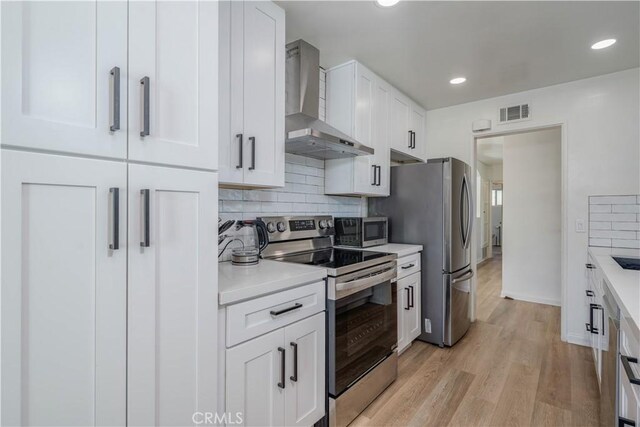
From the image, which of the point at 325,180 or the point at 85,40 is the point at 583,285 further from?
the point at 85,40

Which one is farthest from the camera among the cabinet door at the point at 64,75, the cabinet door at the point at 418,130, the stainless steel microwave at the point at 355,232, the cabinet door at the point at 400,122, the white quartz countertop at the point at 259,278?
the cabinet door at the point at 418,130

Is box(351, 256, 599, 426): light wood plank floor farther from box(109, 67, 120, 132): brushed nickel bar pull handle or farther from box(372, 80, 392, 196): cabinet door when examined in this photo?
box(109, 67, 120, 132): brushed nickel bar pull handle

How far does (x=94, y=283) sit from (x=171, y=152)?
45 centimetres

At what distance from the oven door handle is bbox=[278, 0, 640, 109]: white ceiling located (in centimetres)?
163

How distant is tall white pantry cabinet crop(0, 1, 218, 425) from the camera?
0.71 m

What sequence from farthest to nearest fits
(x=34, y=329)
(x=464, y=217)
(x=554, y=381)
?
1. (x=464, y=217)
2. (x=554, y=381)
3. (x=34, y=329)

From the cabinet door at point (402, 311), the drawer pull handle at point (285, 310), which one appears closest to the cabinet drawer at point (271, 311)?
the drawer pull handle at point (285, 310)

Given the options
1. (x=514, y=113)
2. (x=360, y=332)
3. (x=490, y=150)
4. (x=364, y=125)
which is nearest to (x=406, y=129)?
(x=364, y=125)

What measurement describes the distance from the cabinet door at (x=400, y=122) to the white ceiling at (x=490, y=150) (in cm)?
233

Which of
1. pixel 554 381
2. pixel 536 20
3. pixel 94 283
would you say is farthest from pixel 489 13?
pixel 554 381

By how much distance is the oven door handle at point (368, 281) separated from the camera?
170 cm

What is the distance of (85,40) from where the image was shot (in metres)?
0.81

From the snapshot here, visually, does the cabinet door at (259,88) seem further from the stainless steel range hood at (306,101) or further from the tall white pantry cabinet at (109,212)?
the tall white pantry cabinet at (109,212)

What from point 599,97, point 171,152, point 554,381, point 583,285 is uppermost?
point 599,97
